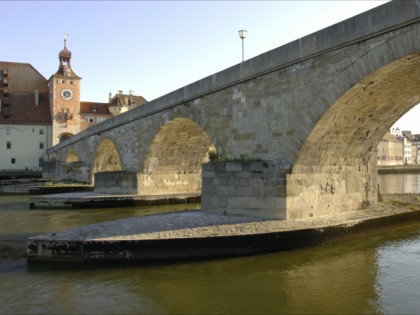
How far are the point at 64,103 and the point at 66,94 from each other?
1238mm

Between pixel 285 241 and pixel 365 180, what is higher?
pixel 365 180

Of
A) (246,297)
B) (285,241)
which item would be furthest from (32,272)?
(285,241)

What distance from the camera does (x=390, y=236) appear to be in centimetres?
1079

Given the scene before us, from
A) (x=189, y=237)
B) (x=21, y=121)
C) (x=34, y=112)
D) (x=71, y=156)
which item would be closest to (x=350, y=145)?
(x=189, y=237)

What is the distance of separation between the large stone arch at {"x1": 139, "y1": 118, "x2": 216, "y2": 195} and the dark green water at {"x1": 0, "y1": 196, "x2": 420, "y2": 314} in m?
10.7

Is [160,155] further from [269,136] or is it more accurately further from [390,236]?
[390,236]

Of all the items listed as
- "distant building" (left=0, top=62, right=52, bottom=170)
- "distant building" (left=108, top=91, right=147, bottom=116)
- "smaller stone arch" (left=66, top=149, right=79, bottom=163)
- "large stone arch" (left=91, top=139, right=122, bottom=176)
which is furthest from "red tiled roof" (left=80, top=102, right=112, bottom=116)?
"large stone arch" (left=91, top=139, right=122, bottom=176)

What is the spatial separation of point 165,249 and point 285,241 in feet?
8.70

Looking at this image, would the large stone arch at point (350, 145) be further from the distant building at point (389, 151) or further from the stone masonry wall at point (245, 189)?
the distant building at point (389, 151)

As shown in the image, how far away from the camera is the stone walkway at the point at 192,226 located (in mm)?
8461

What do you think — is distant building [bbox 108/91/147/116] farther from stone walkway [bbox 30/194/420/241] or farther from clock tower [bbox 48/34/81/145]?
stone walkway [bbox 30/194/420/241]

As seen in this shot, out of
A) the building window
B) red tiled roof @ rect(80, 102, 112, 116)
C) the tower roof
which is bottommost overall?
the building window

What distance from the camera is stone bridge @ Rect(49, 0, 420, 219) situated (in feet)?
26.8

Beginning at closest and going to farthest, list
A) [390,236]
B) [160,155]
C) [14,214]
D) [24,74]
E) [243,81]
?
[390,236]
[243,81]
[14,214]
[160,155]
[24,74]
